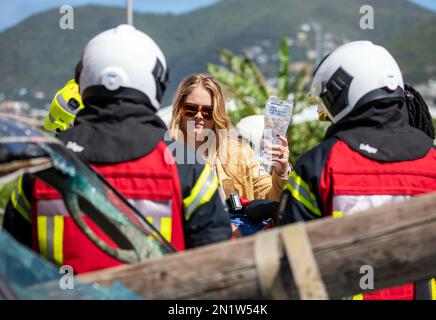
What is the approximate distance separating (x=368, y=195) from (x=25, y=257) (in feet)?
5.68

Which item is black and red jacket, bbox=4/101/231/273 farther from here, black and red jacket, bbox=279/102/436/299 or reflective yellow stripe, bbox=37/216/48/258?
black and red jacket, bbox=279/102/436/299

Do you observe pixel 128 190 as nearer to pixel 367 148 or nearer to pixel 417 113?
pixel 367 148

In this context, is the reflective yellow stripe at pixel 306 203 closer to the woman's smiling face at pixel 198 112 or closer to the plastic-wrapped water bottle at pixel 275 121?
the plastic-wrapped water bottle at pixel 275 121

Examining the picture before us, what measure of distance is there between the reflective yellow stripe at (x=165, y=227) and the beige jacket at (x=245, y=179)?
2202 mm

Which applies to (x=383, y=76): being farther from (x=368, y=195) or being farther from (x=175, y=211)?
(x=175, y=211)

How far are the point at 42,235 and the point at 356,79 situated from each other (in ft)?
5.36

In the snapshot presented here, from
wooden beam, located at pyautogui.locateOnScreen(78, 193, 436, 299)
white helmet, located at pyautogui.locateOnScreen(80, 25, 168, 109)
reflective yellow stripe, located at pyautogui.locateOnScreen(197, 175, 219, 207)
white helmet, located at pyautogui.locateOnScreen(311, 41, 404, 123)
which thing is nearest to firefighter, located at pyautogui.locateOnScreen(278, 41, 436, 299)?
white helmet, located at pyautogui.locateOnScreen(311, 41, 404, 123)

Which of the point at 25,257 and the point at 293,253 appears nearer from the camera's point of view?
the point at 293,253

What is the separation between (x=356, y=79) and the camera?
3.80m

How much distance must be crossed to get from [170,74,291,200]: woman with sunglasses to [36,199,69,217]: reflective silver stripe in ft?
8.08

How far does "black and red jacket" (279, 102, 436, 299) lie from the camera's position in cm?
361
